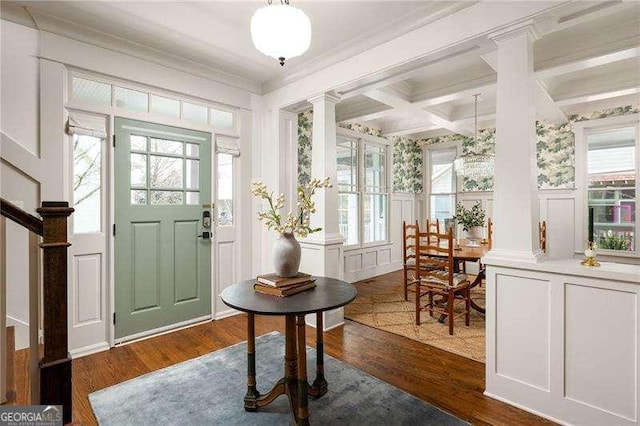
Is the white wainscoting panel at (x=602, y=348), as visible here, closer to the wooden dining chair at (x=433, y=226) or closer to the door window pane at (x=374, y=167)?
the wooden dining chair at (x=433, y=226)

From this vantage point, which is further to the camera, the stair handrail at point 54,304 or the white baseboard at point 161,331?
the white baseboard at point 161,331

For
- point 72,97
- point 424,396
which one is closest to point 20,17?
point 72,97

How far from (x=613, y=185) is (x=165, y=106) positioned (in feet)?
19.6

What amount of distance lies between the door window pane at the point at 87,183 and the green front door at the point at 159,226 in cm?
16

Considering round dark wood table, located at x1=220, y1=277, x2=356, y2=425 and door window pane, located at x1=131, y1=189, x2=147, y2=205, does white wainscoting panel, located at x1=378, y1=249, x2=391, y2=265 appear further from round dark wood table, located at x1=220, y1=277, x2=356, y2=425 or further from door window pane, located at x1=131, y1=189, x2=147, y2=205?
door window pane, located at x1=131, y1=189, x2=147, y2=205

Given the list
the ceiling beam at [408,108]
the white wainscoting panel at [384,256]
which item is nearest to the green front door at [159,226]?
the ceiling beam at [408,108]

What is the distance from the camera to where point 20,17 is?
99.0 inches

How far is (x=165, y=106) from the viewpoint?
3332 millimetres

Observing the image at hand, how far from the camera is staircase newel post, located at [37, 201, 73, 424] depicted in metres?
1.40

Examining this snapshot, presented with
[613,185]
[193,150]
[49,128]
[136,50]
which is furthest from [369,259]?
[49,128]

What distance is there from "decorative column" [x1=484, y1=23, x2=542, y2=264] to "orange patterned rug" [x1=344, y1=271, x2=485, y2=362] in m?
1.17

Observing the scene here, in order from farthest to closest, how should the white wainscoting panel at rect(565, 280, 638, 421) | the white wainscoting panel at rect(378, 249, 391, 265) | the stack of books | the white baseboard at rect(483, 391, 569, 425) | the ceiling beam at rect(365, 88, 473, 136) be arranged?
the white wainscoting panel at rect(378, 249, 391, 265) < the ceiling beam at rect(365, 88, 473, 136) < the white baseboard at rect(483, 391, 569, 425) < the stack of books < the white wainscoting panel at rect(565, 280, 638, 421)

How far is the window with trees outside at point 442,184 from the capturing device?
638 centimetres

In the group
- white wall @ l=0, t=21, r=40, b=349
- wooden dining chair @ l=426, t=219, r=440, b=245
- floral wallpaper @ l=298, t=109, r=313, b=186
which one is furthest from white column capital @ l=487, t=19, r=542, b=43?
white wall @ l=0, t=21, r=40, b=349
